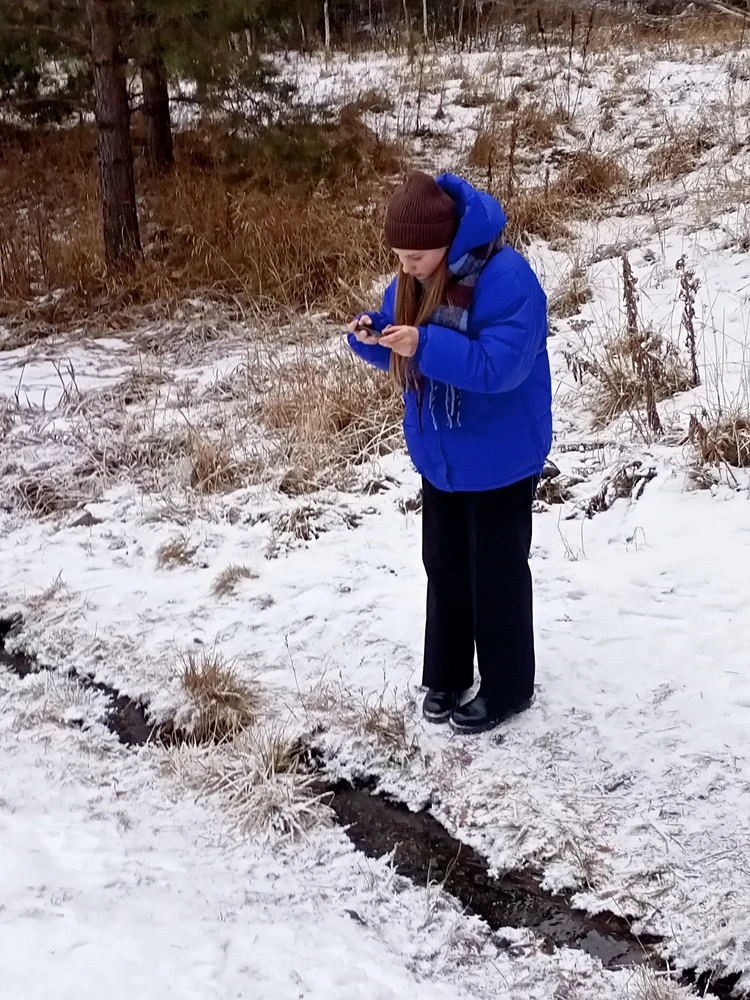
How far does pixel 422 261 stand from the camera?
244 cm

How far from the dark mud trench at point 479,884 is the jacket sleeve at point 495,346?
1325 mm

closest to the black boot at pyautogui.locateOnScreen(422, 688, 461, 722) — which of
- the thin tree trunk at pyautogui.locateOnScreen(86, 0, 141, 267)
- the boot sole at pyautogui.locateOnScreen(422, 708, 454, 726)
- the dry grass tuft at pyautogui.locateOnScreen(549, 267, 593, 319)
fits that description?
the boot sole at pyautogui.locateOnScreen(422, 708, 454, 726)

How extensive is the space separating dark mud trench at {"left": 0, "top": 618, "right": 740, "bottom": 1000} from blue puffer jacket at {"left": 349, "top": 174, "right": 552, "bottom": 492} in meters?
1.02

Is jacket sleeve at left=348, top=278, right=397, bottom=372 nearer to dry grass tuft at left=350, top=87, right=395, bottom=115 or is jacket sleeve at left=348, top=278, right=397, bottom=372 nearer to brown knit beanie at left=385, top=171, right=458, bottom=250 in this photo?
brown knit beanie at left=385, top=171, right=458, bottom=250

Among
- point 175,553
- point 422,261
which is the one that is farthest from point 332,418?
point 422,261

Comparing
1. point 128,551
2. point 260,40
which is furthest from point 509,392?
point 260,40

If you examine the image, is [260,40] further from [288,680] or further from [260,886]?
[260,886]

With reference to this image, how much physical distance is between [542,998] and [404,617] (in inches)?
69.4

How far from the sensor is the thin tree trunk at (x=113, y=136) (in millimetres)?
7117

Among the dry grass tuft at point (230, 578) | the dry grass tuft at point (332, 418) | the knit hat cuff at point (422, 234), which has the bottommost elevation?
the dry grass tuft at point (230, 578)

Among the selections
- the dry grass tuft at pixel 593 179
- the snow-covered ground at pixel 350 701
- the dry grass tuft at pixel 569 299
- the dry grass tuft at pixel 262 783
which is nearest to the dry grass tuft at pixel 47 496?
the snow-covered ground at pixel 350 701

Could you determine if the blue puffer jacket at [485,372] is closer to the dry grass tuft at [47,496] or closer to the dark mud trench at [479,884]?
the dark mud trench at [479,884]

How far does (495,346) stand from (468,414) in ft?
0.93

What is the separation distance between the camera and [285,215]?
795 cm
